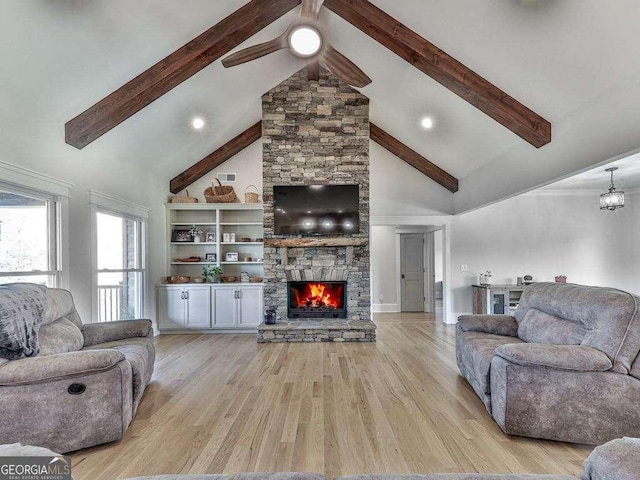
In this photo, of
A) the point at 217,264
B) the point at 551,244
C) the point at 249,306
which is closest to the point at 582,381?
the point at 249,306

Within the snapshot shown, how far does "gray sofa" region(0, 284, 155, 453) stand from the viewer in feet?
6.78

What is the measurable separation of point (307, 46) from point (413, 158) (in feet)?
13.1

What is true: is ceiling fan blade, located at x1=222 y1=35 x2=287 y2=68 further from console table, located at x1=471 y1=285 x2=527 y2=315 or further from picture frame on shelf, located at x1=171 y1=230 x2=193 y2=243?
console table, located at x1=471 y1=285 x2=527 y2=315

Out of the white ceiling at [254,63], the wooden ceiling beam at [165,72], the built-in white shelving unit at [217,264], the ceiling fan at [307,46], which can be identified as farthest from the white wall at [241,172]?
the ceiling fan at [307,46]

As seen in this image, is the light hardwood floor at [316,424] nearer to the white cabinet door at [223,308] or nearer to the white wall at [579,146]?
the white cabinet door at [223,308]

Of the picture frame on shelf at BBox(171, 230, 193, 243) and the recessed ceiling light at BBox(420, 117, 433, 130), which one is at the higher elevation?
the recessed ceiling light at BBox(420, 117, 433, 130)

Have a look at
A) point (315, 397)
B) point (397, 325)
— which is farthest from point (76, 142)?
point (397, 325)

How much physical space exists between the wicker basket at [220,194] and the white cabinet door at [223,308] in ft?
5.20

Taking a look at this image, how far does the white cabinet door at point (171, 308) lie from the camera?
572 centimetres

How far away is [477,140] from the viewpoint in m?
4.83

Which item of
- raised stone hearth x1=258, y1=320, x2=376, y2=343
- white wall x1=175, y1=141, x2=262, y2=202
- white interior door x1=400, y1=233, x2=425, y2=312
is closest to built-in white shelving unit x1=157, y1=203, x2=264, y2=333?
white wall x1=175, y1=141, x2=262, y2=202

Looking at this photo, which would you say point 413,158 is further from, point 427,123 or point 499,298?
point 499,298

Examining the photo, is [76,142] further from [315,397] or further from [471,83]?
[471,83]

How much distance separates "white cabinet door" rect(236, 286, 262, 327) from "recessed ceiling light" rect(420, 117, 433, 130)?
3.81 meters
